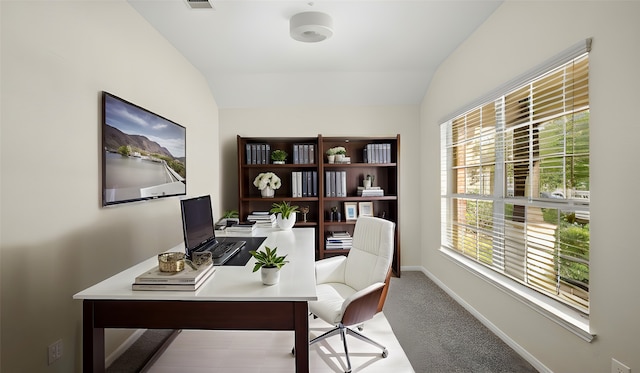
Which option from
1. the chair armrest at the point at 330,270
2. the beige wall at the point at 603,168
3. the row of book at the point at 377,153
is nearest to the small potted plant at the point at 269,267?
the chair armrest at the point at 330,270

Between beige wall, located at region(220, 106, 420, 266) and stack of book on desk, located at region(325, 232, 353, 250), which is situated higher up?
beige wall, located at region(220, 106, 420, 266)

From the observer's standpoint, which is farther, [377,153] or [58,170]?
[377,153]

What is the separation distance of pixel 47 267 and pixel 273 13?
230 cm

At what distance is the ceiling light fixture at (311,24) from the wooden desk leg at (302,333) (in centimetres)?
209

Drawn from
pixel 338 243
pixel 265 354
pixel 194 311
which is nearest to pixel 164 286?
pixel 194 311

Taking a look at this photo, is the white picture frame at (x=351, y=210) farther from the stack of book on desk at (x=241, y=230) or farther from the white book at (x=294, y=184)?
the stack of book on desk at (x=241, y=230)

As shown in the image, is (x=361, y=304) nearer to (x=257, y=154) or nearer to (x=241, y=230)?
(x=241, y=230)

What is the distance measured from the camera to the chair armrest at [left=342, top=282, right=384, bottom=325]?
1.93 meters

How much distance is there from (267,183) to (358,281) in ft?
6.73

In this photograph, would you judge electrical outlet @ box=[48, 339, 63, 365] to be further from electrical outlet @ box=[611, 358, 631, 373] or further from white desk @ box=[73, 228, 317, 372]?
electrical outlet @ box=[611, 358, 631, 373]

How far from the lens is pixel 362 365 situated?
212cm

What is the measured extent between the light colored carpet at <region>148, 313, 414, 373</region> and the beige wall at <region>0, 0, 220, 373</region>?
512 mm

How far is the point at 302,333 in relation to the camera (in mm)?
1429

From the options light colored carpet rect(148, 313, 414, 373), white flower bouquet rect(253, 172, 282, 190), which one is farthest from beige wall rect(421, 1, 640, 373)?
white flower bouquet rect(253, 172, 282, 190)
